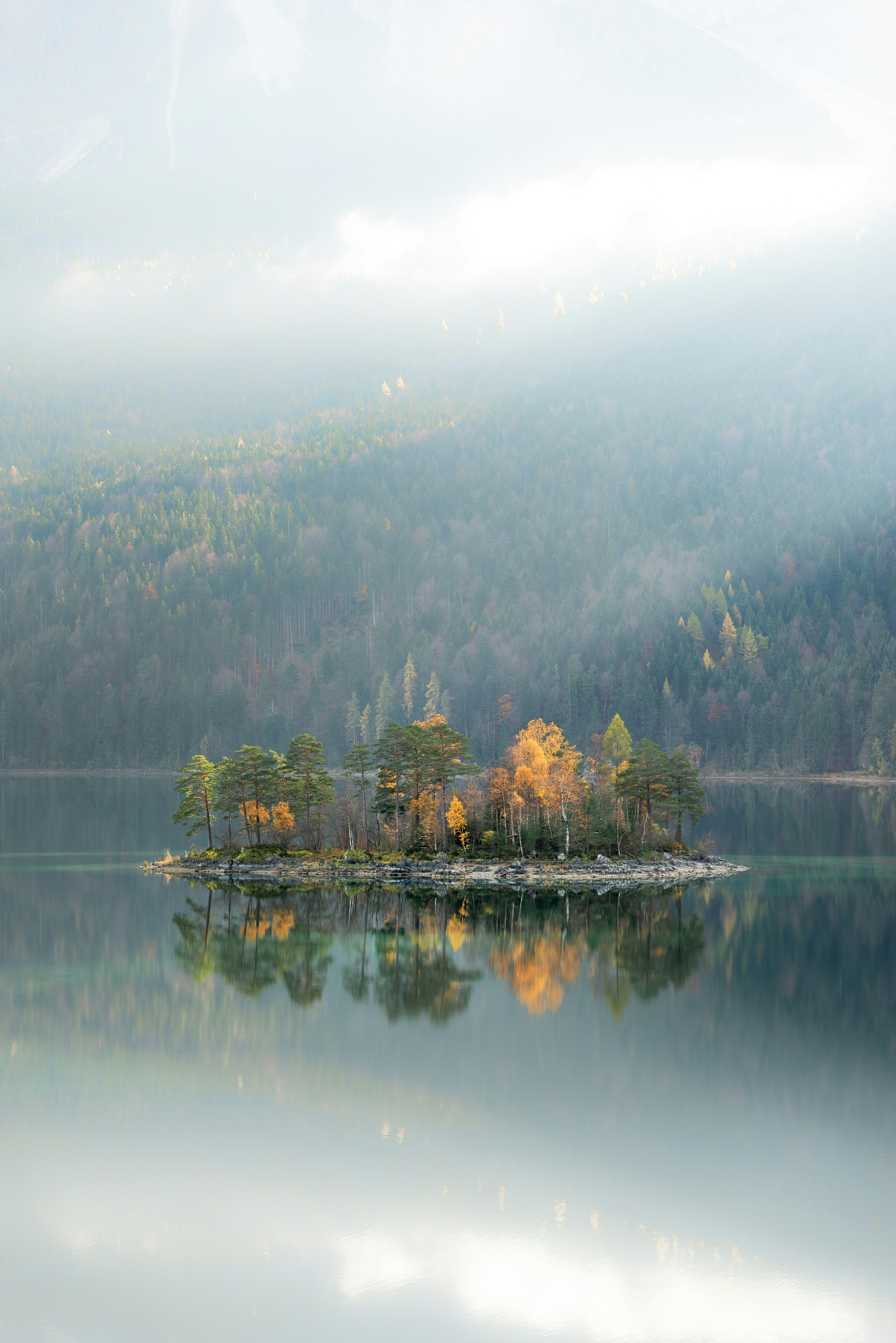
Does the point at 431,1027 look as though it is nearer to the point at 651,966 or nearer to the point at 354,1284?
the point at 651,966

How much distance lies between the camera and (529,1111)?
3031cm

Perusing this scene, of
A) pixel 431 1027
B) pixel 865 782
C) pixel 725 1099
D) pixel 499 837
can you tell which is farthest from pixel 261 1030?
pixel 865 782

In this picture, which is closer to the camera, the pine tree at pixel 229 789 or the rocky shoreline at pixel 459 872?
the rocky shoreline at pixel 459 872

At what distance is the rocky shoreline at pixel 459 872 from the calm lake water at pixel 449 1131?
15.9 m

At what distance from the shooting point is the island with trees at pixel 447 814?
250 feet

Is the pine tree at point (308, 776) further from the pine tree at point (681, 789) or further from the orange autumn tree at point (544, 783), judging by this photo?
the pine tree at point (681, 789)

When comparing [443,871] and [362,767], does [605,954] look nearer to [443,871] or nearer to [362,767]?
[443,871]

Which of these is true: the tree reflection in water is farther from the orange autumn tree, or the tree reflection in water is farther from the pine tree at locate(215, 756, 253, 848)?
the pine tree at locate(215, 756, 253, 848)

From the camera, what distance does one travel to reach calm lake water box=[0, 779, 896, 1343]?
2084cm

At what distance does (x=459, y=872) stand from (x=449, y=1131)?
46.6 m

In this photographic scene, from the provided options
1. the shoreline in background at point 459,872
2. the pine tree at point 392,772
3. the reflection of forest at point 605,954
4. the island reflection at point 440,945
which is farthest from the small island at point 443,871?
the reflection of forest at point 605,954

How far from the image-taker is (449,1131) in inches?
1136

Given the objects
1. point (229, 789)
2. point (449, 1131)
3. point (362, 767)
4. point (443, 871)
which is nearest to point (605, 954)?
point (449, 1131)

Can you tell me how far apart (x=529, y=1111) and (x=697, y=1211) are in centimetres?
672
